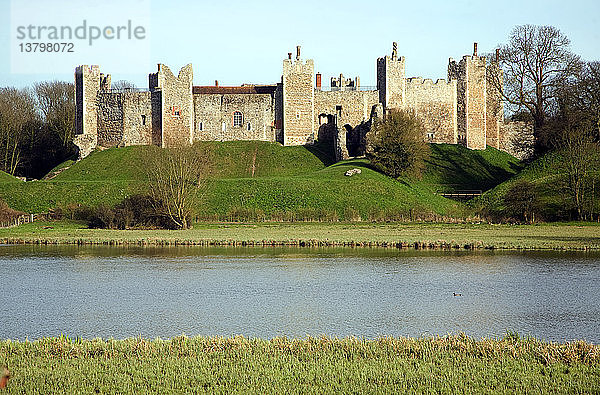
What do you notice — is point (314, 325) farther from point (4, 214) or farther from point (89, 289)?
point (4, 214)

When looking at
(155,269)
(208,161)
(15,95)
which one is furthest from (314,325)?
(15,95)

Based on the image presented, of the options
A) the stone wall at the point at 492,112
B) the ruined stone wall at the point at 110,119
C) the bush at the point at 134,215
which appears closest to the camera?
the bush at the point at 134,215

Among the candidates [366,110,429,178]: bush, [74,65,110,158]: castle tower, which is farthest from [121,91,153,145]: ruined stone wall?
[366,110,429,178]: bush

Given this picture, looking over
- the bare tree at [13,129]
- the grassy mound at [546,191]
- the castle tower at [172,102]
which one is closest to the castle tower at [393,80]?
the grassy mound at [546,191]

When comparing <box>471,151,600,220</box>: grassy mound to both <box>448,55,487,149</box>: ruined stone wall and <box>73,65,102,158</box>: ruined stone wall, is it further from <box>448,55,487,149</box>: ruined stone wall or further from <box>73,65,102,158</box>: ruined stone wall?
<box>73,65,102,158</box>: ruined stone wall

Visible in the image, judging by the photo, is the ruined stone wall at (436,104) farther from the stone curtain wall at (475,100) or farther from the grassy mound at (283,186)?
the grassy mound at (283,186)

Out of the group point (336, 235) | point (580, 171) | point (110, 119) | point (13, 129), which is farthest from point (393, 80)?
point (13, 129)

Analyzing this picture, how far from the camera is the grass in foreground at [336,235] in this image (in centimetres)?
2383

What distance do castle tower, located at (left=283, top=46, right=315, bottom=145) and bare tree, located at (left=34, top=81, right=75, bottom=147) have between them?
16603 millimetres

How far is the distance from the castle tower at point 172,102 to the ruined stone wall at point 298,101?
6.29m

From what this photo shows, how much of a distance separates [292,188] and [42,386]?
28.6 metres

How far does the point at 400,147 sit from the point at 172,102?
52.2 ft

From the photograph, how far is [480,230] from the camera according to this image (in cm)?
2891

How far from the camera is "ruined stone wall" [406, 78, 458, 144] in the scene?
1973 inches
